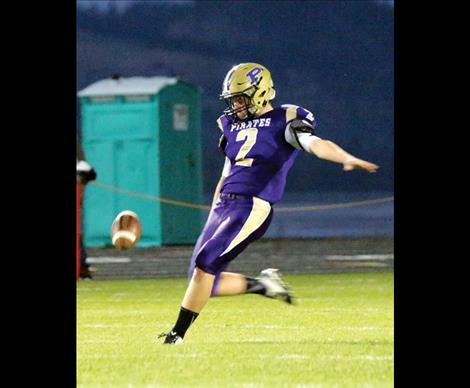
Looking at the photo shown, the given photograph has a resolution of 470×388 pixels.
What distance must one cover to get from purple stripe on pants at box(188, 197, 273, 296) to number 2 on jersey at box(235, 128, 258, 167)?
0.23m

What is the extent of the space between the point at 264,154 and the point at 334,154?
67cm

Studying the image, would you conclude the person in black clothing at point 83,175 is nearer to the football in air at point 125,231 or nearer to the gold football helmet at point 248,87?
the football in air at point 125,231

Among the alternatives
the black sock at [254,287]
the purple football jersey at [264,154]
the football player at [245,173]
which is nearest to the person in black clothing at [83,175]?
the black sock at [254,287]

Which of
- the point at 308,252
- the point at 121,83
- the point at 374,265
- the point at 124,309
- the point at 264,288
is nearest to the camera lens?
the point at 264,288

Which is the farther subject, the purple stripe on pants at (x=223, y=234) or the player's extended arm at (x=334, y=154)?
the purple stripe on pants at (x=223, y=234)

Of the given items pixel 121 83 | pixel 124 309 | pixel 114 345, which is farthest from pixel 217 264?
pixel 121 83

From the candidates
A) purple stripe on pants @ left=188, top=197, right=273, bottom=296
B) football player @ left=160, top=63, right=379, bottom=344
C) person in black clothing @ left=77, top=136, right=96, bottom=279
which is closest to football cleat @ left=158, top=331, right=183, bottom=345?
football player @ left=160, top=63, right=379, bottom=344

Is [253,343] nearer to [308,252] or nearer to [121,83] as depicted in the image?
[308,252]

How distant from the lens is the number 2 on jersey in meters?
6.80

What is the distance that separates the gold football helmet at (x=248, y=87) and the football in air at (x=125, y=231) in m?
1.27

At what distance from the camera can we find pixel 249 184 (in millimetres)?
6770

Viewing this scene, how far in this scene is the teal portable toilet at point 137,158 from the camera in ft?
58.5

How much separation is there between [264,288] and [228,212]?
2.94 ft

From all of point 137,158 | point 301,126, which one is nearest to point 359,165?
point 301,126
